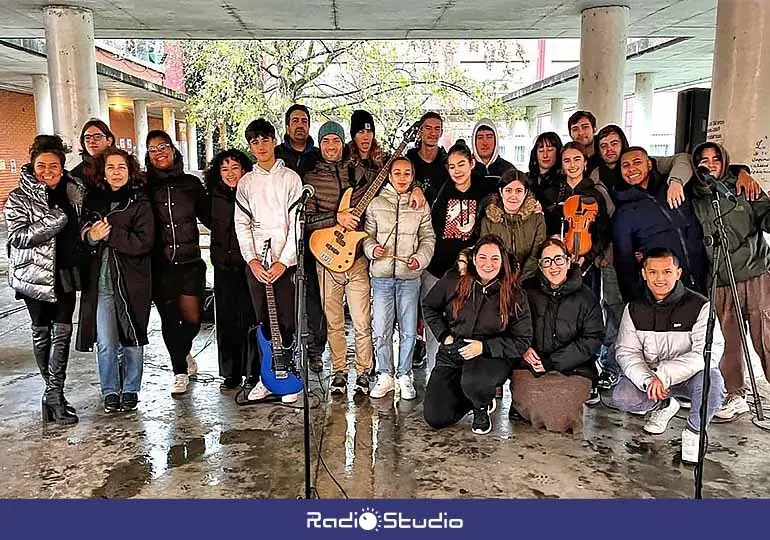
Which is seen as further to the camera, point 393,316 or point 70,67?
point 70,67

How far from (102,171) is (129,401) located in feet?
Answer: 4.20

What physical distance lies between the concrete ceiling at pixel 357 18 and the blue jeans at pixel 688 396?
14.4 feet

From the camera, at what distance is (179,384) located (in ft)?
13.4

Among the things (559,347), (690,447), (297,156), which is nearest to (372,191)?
(297,156)

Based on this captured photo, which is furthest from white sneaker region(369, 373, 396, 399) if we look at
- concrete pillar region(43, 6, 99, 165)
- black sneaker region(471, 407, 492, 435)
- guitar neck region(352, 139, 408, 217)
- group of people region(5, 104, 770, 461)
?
concrete pillar region(43, 6, 99, 165)

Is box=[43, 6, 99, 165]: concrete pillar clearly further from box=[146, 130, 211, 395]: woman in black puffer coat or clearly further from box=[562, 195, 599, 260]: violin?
box=[562, 195, 599, 260]: violin

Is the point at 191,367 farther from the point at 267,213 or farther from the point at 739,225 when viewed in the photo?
the point at 739,225

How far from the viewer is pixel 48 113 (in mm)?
13008

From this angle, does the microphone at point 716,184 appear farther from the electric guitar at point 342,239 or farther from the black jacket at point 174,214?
the black jacket at point 174,214

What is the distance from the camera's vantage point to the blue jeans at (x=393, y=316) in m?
3.89

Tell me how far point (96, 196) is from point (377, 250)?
5.02 ft
